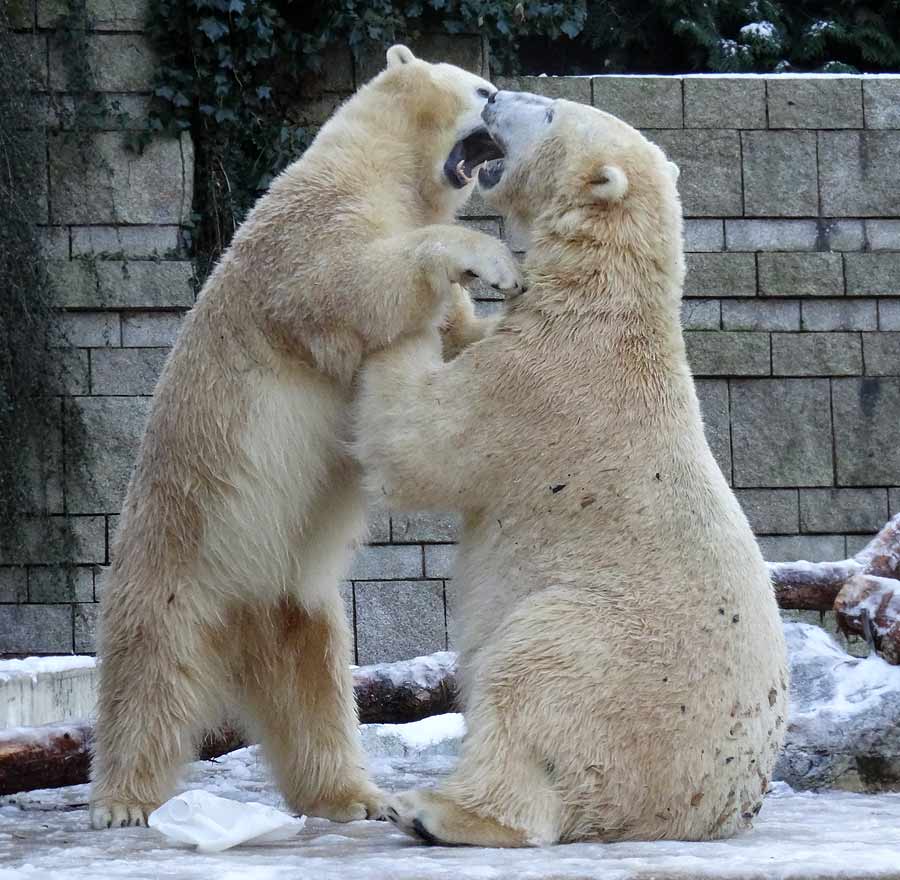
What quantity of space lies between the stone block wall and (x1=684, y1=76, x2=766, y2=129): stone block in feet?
0.04

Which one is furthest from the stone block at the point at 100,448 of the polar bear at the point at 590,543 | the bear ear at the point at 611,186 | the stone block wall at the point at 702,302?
the bear ear at the point at 611,186

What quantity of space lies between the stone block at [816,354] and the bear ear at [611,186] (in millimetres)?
4283

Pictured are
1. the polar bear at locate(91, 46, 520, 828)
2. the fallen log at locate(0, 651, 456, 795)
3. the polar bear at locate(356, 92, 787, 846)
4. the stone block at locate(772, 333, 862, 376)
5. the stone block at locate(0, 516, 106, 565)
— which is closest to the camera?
the polar bear at locate(356, 92, 787, 846)

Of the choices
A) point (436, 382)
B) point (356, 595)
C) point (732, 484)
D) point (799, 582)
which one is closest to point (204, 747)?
point (436, 382)

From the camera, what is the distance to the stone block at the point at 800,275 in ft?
25.3

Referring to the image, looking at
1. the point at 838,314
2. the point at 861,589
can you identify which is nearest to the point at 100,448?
the point at 838,314

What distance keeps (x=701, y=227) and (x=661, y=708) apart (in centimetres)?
485

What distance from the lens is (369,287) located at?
3.63 metres

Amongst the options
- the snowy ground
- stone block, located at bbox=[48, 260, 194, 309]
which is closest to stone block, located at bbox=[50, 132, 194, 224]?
stone block, located at bbox=[48, 260, 194, 309]

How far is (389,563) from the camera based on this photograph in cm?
739

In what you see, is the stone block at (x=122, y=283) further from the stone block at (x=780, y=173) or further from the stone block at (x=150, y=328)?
the stone block at (x=780, y=173)

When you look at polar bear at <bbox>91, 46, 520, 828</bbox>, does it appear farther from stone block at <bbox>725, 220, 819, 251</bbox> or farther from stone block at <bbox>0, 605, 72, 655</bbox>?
stone block at <bbox>725, 220, 819, 251</bbox>

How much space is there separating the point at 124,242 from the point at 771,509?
340 centimetres

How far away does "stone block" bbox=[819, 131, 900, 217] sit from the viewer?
7762mm
